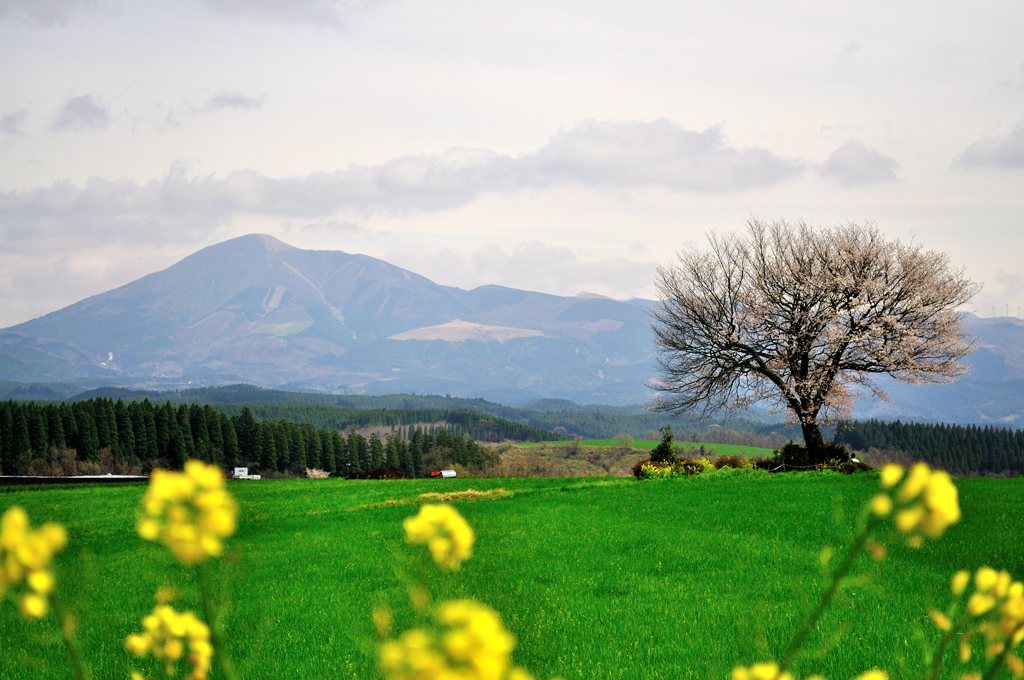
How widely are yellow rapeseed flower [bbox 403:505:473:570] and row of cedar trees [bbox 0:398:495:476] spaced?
63.8m

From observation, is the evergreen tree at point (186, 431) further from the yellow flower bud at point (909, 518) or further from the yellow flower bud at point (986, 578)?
the yellow flower bud at point (909, 518)

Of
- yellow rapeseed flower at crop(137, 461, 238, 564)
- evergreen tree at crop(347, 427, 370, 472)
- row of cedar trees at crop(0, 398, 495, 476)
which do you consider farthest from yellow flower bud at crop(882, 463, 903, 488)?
evergreen tree at crop(347, 427, 370, 472)

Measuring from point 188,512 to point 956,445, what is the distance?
106663 mm

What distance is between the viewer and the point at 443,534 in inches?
53.2

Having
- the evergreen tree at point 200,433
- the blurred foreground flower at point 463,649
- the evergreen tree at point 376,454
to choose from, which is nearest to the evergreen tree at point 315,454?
the evergreen tree at point 376,454

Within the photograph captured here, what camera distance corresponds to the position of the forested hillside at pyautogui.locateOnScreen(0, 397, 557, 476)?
5569 cm

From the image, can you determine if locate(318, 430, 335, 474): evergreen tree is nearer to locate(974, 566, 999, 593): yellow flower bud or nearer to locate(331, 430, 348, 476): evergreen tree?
locate(331, 430, 348, 476): evergreen tree

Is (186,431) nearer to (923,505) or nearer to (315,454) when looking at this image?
(315,454)

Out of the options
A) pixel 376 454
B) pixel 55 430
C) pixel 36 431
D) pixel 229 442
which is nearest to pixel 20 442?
pixel 36 431

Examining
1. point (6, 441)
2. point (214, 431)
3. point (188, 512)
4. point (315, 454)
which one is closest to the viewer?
point (188, 512)

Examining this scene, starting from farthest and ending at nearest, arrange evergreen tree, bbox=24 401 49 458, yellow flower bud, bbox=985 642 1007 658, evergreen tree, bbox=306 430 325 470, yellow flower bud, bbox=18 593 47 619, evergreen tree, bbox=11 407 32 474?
1. evergreen tree, bbox=306 430 325 470
2. evergreen tree, bbox=24 401 49 458
3. evergreen tree, bbox=11 407 32 474
4. yellow flower bud, bbox=985 642 1007 658
5. yellow flower bud, bbox=18 593 47 619

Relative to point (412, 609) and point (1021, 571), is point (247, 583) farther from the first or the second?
point (1021, 571)

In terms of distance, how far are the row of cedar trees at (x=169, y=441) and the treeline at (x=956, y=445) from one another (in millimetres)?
54984

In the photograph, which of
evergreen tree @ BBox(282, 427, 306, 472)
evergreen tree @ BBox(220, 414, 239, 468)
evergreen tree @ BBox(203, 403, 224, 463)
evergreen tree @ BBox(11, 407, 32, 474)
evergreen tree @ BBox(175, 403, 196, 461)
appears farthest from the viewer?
evergreen tree @ BBox(282, 427, 306, 472)
